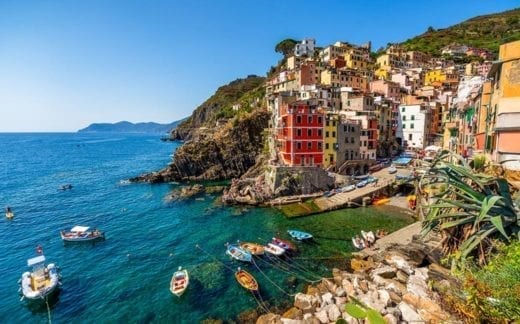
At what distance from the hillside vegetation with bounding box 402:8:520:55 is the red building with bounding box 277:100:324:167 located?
105m

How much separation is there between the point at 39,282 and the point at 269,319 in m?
19.2

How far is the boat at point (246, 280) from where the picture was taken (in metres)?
20.8

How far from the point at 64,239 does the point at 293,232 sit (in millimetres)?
26368

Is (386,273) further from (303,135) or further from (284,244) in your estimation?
(303,135)

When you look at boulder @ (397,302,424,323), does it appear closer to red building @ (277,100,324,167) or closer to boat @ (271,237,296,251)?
boat @ (271,237,296,251)

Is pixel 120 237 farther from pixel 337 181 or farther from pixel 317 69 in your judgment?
pixel 317 69

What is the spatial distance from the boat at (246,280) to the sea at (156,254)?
19.8 inches

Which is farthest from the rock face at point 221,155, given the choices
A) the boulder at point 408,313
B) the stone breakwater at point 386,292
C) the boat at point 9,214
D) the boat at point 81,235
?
the boulder at point 408,313

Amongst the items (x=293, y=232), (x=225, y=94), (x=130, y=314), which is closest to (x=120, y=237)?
(x=130, y=314)

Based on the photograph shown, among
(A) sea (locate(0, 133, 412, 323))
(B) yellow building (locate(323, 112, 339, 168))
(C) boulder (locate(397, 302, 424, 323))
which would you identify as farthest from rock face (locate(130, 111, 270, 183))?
(C) boulder (locate(397, 302, 424, 323))

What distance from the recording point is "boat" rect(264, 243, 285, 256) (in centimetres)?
2552

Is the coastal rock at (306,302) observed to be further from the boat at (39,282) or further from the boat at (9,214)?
the boat at (9,214)

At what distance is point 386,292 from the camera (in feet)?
51.2

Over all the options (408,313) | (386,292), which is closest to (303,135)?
(386,292)
